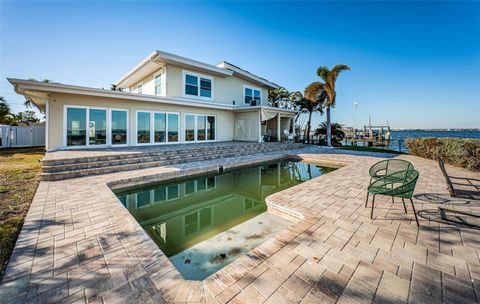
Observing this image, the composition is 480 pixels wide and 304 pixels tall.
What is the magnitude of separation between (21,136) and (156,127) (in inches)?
496

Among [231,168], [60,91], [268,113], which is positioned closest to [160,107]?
[60,91]

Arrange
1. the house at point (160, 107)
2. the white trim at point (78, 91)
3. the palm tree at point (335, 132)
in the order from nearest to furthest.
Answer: the white trim at point (78, 91) → the house at point (160, 107) → the palm tree at point (335, 132)

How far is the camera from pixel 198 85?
13758mm

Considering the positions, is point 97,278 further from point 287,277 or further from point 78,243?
point 287,277

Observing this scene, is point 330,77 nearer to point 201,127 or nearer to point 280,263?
point 201,127

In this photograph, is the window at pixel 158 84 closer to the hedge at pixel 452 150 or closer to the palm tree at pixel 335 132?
the palm tree at pixel 335 132

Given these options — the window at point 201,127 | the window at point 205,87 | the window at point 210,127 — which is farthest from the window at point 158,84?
the window at point 210,127

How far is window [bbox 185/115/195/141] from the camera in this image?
12.9m

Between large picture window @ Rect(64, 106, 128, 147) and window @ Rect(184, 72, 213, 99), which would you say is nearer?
large picture window @ Rect(64, 106, 128, 147)

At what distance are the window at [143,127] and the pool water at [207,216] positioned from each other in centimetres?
550

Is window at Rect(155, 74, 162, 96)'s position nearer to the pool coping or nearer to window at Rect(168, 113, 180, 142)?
window at Rect(168, 113, 180, 142)

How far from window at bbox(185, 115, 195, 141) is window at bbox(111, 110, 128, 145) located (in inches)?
140

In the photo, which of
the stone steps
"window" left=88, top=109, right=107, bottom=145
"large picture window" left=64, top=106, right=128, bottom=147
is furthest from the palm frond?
"window" left=88, top=109, right=107, bottom=145

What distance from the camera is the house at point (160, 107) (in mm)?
8945
